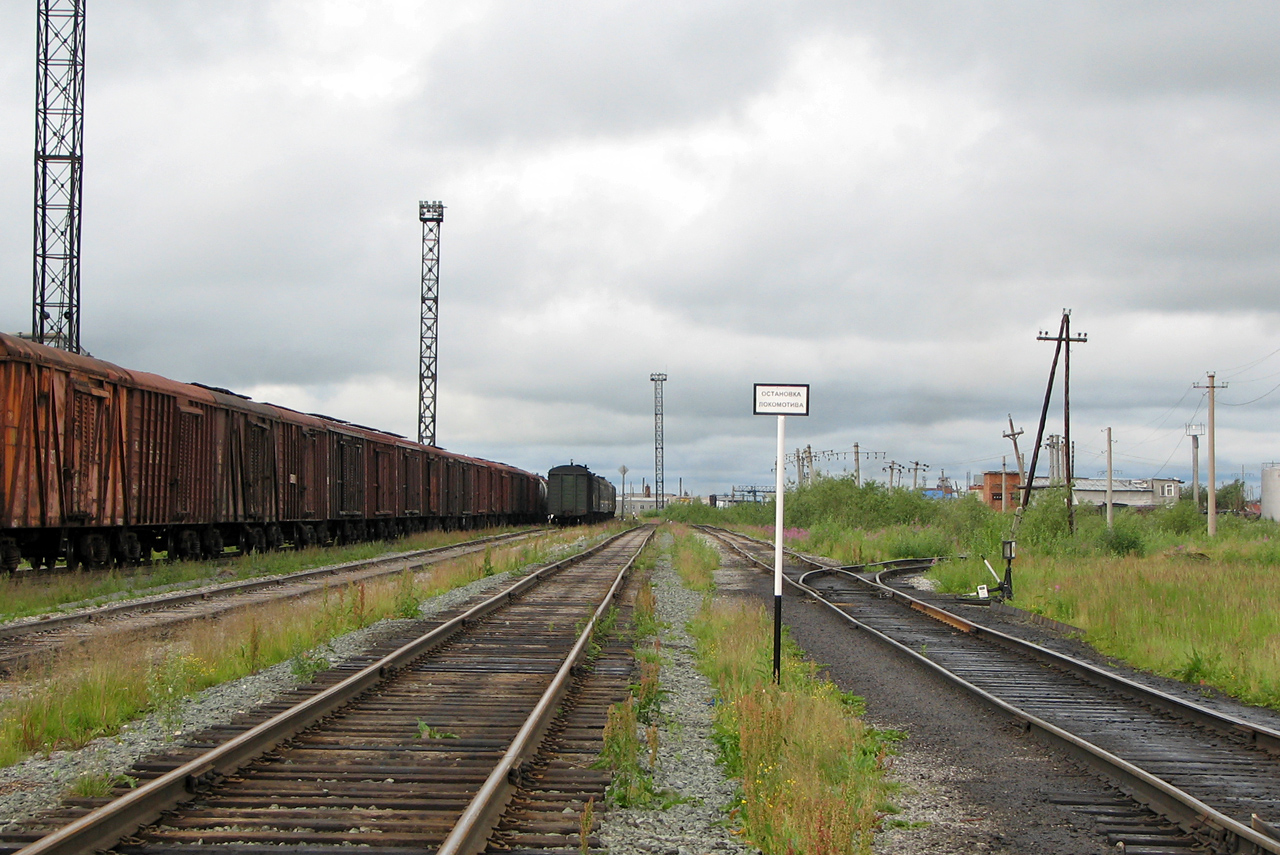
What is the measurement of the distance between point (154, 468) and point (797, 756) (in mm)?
15741

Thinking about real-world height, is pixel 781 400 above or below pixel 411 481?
above

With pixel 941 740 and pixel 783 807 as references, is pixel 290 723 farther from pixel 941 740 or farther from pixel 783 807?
pixel 941 740

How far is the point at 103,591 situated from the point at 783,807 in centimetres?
1390

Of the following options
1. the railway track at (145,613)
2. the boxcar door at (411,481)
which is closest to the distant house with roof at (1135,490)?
the boxcar door at (411,481)

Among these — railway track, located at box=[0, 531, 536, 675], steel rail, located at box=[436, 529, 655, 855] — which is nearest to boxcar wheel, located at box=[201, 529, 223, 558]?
railway track, located at box=[0, 531, 536, 675]

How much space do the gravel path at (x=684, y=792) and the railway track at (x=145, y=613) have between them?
6.05m

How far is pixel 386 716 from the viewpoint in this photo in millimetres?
8070

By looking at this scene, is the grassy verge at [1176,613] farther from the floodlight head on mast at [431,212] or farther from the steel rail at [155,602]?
the floodlight head on mast at [431,212]

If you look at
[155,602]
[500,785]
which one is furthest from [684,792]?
[155,602]

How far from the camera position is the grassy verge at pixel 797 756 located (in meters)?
5.20

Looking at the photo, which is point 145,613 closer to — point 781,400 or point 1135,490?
point 781,400

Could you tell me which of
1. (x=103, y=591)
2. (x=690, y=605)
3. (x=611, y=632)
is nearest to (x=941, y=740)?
(x=611, y=632)

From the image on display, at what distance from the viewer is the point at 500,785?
576cm

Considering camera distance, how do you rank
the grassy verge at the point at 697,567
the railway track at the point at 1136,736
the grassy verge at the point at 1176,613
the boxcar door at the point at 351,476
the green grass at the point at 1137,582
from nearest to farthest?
the railway track at the point at 1136,736
the grassy verge at the point at 1176,613
the green grass at the point at 1137,582
the grassy verge at the point at 697,567
the boxcar door at the point at 351,476
